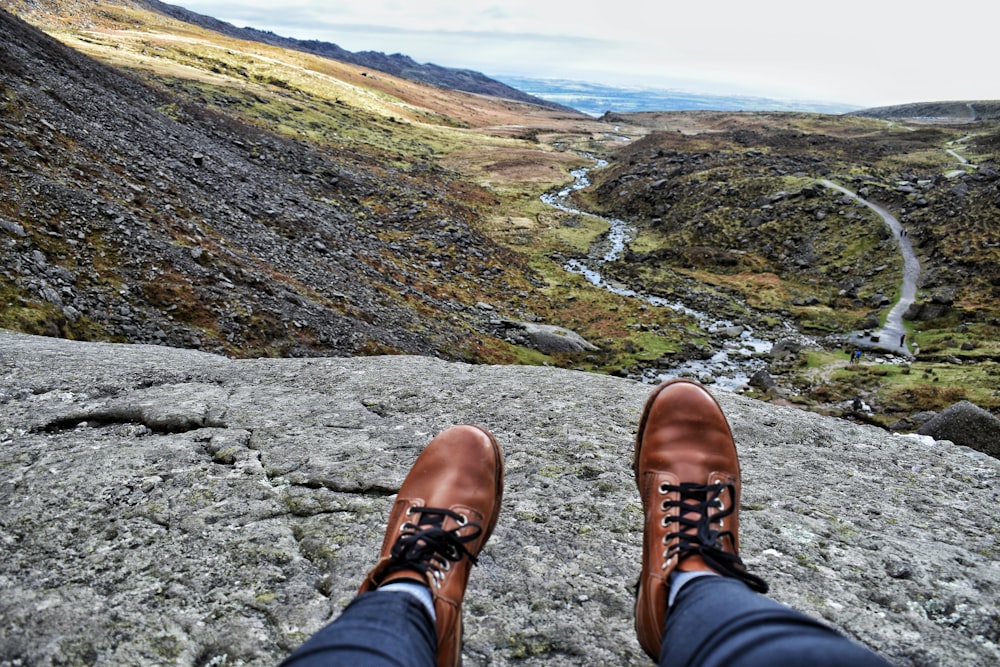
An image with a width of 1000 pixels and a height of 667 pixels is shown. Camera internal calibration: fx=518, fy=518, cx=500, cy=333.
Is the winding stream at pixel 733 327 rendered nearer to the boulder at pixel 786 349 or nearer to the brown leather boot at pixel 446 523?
the boulder at pixel 786 349

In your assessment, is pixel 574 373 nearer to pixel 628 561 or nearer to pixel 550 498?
pixel 550 498

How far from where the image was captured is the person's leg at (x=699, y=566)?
167 cm

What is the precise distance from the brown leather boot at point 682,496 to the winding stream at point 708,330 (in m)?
19.8

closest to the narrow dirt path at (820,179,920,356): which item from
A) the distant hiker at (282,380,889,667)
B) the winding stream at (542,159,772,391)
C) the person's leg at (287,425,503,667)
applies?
the winding stream at (542,159,772,391)

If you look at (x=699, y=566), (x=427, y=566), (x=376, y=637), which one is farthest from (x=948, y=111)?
(x=376, y=637)

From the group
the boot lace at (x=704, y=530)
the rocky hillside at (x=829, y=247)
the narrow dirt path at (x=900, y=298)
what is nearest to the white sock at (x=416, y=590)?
the boot lace at (x=704, y=530)

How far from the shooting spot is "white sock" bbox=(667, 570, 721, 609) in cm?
253

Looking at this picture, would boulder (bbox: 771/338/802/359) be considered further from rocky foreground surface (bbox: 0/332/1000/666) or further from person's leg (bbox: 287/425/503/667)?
person's leg (bbox: 287/425/503/667)

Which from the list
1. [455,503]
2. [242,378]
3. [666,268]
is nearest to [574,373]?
[242,378]

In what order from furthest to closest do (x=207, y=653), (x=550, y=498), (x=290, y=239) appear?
(x=290, y=239), (x=550, y=498), (x=207, y=653)

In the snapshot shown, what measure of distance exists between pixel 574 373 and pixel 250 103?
202ft

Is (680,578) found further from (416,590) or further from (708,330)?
(708,330)

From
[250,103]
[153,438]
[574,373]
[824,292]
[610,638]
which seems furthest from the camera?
[250,103]

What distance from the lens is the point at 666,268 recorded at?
42.2 meters
